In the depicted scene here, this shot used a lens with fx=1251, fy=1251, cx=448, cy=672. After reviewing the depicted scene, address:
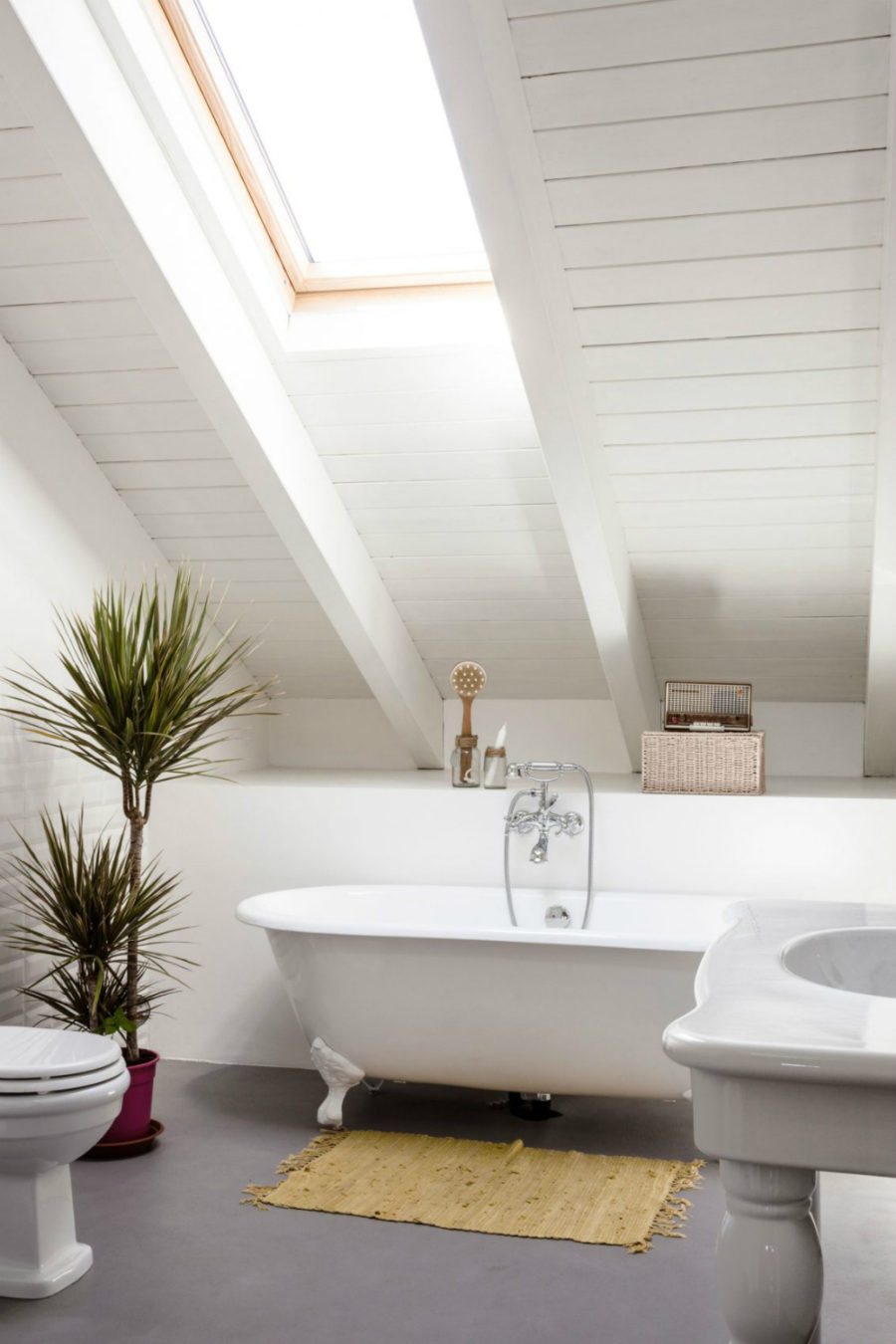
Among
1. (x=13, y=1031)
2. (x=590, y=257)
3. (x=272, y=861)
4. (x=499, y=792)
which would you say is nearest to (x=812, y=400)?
(x=590, y=257)

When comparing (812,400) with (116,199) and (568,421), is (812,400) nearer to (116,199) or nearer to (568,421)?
(568,421)

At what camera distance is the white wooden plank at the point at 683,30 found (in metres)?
2.44

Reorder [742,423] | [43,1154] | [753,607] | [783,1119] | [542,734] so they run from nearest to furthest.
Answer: [783,1119] → [43,1154] → [742,423] → [753,607] → [542,734]

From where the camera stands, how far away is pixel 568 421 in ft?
11.0

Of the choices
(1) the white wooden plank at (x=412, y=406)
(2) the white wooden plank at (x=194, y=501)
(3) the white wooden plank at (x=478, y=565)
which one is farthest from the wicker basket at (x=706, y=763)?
(2) the white wooden plank at (x=194, y=501)

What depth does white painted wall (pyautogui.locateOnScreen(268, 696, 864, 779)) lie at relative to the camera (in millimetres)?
4867

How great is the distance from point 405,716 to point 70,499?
4.89ft

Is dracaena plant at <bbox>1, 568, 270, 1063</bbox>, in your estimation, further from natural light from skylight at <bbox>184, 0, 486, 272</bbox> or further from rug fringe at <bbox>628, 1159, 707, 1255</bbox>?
rug fringe at <bbox>628, 1159, 707, 1255</bbox>

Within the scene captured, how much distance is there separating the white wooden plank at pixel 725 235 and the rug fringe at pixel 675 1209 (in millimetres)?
2242

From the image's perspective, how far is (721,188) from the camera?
9.25 ft

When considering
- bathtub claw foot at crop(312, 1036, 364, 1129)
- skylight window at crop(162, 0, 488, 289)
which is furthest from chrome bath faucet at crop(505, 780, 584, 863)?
skylight window at crop(162, 0, 488, 289)

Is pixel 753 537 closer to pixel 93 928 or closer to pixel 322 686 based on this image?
pixel 322 686

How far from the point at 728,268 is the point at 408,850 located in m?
2.07

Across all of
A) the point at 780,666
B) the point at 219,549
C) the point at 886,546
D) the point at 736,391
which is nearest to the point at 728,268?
the point at 736,391
